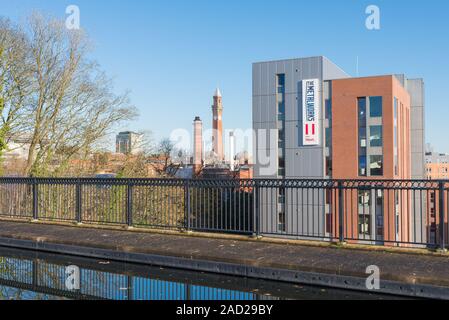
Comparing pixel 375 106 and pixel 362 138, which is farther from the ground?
pixel 375 106

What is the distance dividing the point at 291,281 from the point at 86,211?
818cm

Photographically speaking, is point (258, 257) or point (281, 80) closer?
point (258, 257)

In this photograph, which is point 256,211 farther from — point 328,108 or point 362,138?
point 328,108

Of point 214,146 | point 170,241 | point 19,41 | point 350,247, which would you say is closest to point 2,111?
point 19,41

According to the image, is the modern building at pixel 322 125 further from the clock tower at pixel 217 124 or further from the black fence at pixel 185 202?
the clock tower at pixel 217 124

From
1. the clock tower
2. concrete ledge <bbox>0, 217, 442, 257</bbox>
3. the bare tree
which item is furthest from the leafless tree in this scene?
the clock tower

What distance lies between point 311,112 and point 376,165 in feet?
32.2

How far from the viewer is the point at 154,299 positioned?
6145 mm

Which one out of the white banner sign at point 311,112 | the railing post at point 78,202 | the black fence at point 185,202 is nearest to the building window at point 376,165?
the white banner sign at point 311,112

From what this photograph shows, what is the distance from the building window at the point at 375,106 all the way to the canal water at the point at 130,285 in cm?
4957

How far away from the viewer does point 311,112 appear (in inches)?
2160

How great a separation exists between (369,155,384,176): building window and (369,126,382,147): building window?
5.02 feet

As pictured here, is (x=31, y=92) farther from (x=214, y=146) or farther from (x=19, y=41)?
(x=214, y=146)

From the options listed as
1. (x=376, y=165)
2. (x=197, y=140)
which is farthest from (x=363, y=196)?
(x=197, y=140)
